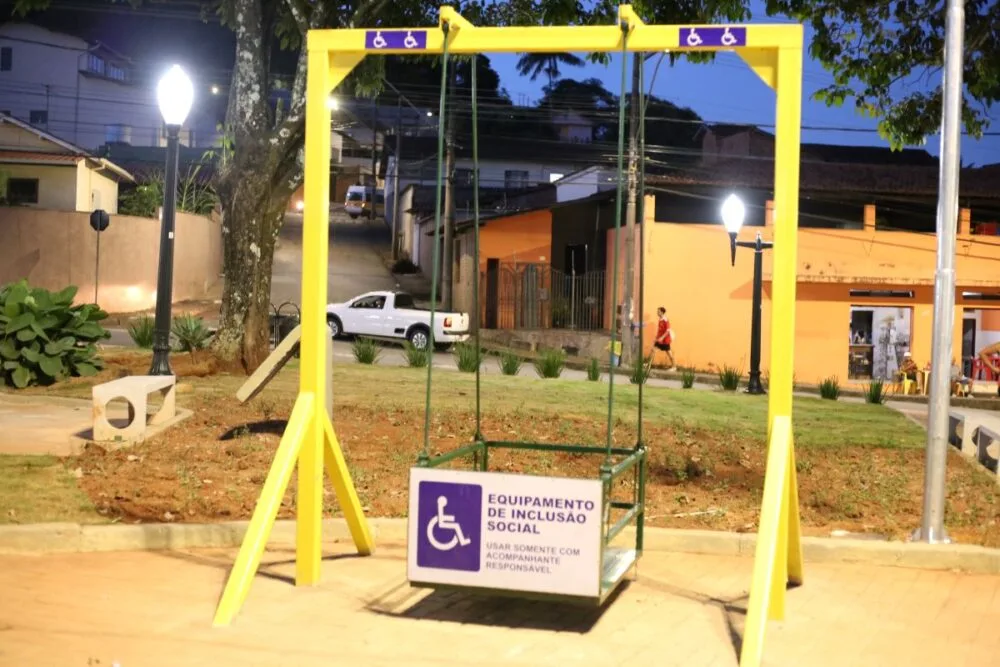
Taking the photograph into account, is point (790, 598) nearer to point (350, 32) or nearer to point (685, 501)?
point (685, 501)

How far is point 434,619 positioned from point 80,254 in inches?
1321

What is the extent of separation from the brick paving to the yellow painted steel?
249 millimetres

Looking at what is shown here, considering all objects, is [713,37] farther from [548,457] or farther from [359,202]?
[359,202]

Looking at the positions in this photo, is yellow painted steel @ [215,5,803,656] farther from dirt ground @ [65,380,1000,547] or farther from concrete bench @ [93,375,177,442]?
concrete bench @ [93,375,177,442]

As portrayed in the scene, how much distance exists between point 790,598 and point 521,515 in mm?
1797

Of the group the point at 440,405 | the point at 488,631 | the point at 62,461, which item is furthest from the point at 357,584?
the point at 440,405

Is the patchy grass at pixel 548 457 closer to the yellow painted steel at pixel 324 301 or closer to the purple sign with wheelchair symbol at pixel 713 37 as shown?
the yellow painted steel at pixel 324 301

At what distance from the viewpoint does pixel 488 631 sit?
19.7ft

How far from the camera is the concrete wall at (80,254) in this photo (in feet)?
121

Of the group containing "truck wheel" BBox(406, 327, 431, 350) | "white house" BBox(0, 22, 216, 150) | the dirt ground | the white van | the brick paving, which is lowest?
the brick paving

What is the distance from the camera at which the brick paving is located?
18.1ft

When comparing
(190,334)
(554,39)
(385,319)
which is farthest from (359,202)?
(554,39)

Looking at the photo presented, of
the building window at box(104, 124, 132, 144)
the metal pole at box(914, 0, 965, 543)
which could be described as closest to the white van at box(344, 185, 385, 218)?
the building window at box(104, 124, 132, 144)

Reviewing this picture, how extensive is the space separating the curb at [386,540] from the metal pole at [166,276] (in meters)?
5.56
